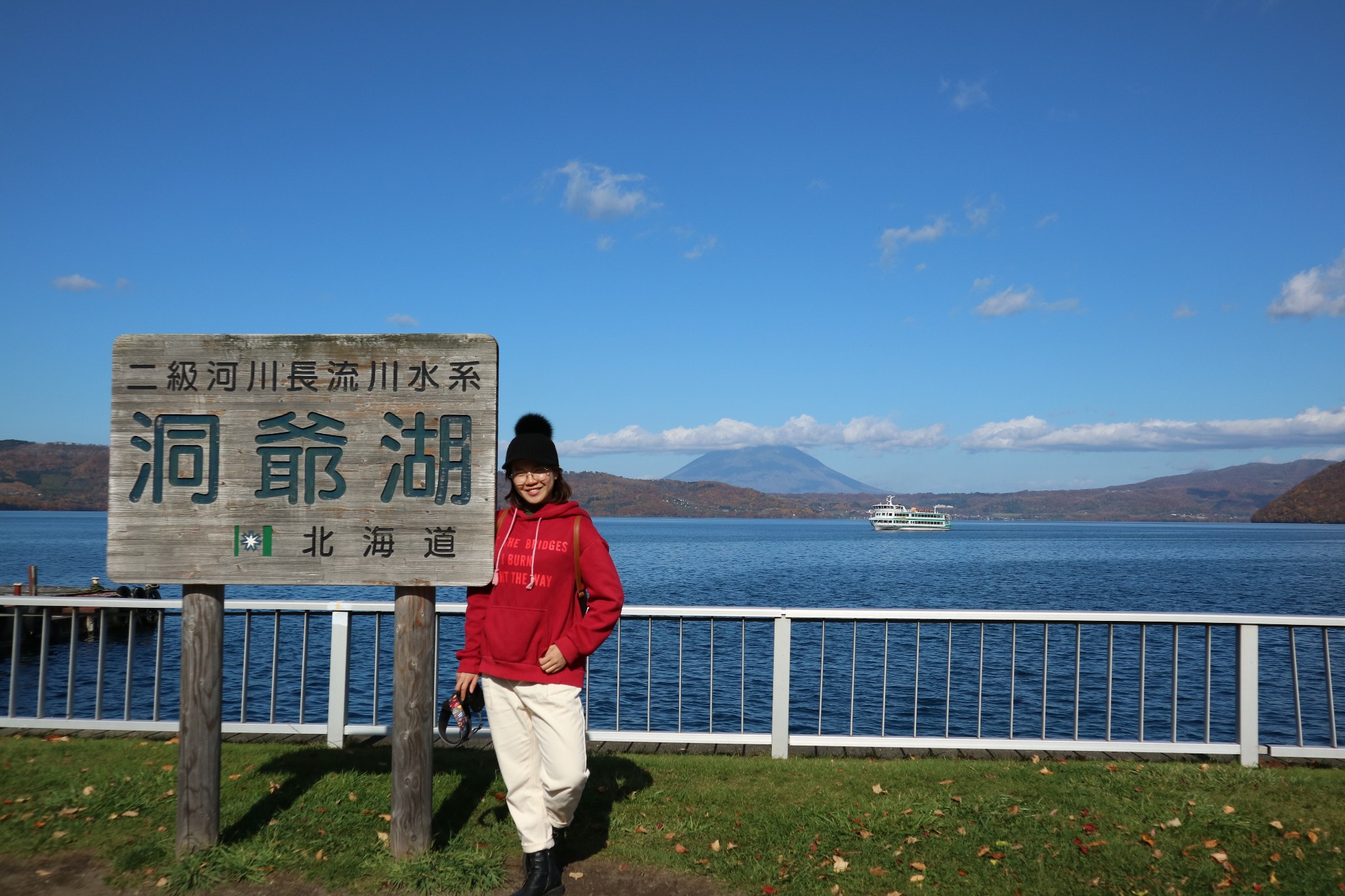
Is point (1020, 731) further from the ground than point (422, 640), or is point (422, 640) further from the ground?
point (422, 640)

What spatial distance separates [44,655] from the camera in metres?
7.91

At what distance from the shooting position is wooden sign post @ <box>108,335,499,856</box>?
462 cm

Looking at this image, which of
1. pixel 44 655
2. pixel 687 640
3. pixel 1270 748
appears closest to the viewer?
pixel 1270 748

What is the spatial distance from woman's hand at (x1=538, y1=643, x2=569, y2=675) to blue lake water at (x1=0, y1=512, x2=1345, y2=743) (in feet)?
8.02

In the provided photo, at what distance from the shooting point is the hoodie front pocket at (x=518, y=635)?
4.31m

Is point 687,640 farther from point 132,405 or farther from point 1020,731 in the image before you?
point 132,405

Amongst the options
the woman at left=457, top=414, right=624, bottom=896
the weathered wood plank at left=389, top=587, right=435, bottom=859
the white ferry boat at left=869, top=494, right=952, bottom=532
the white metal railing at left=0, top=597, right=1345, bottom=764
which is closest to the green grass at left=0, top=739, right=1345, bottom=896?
the weathered wood plank at left=389, top=587, right=435, bottom=859

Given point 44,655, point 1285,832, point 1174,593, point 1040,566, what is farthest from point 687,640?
point 1040,566

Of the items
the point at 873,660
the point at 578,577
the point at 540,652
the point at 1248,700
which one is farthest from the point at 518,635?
the point at 873,660

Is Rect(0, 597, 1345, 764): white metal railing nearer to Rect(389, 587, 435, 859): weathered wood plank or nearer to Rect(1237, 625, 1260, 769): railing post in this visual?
Rect(1237, 625, 1260, 769): railing post

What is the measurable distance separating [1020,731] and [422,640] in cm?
1609

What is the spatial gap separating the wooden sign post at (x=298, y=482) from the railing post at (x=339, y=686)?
6.49 ft

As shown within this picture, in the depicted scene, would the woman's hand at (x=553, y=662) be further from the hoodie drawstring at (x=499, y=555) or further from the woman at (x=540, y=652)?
the hoodie drawstring at (x=499, y=555)

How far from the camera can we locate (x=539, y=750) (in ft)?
14.5
